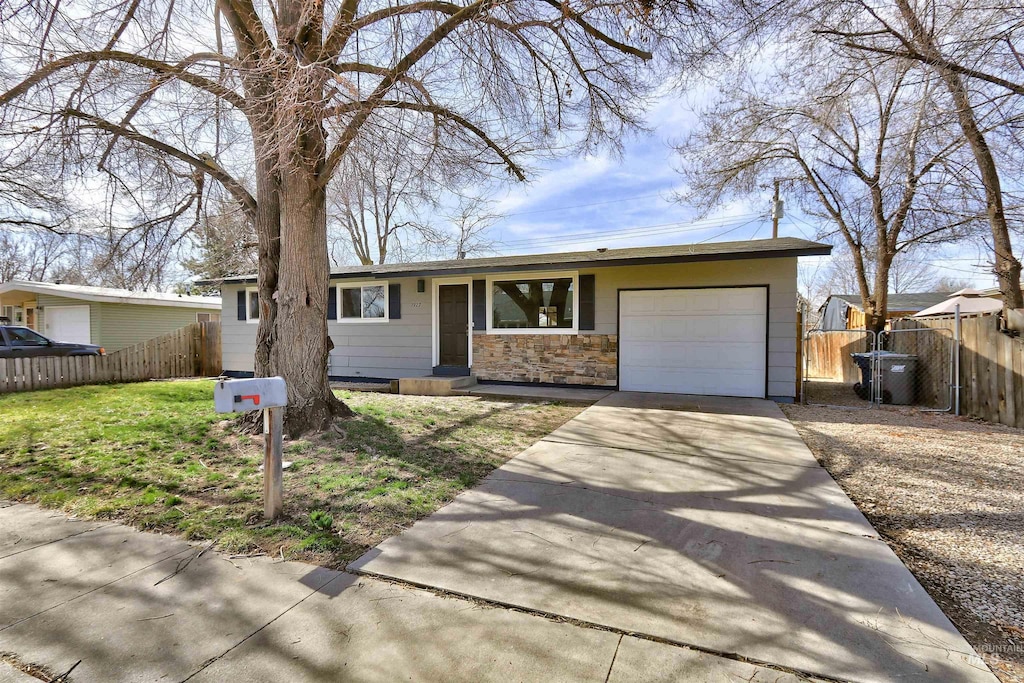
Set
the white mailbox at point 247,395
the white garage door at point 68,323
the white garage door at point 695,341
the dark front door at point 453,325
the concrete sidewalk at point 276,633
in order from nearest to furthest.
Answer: the concrete sidewalk at point 276,633 → the white mailbox at point 247,395 → the white garage door at point 695,341 → the dark front door at point 453,325 → the white garage door at point 68,323

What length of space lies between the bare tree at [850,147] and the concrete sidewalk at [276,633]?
7271 mm

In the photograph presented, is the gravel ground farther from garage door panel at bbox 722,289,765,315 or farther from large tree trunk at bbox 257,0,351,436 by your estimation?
large tree trunk at bbox 257,0,351,436

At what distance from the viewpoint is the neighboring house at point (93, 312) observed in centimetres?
1414

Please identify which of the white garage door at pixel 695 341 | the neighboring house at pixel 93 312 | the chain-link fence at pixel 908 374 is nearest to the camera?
the chain-link fence at pixel 908 374

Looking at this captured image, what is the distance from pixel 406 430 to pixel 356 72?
3.86 metres

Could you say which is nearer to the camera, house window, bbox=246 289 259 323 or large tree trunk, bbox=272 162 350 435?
large tree trunk, bbox=272 162 350 435

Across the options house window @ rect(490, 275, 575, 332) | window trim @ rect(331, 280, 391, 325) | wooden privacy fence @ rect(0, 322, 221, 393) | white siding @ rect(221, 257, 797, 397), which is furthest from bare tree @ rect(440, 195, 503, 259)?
wooden privacy fence @ rect(0, 322, 221, 393)

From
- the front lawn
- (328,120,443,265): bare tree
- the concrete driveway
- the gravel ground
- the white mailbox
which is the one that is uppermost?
(328,120,443,265): bare tree

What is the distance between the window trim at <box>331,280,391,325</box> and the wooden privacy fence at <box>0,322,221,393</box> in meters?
4.59

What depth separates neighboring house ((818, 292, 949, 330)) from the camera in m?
17.9

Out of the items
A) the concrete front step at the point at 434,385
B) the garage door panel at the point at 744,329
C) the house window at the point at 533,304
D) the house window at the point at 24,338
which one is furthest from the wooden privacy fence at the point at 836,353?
the house window at the point at 24,338

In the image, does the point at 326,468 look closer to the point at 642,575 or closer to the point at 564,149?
the point at 642,575

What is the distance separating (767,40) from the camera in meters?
5.92

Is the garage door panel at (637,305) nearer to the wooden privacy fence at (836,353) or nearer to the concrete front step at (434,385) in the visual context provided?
the concrete front step at (434,385)
